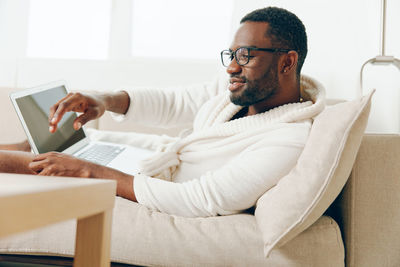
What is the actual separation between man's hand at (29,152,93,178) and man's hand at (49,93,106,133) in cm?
8

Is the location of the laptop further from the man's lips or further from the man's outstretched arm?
the man's lips

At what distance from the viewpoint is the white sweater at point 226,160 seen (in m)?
1.09

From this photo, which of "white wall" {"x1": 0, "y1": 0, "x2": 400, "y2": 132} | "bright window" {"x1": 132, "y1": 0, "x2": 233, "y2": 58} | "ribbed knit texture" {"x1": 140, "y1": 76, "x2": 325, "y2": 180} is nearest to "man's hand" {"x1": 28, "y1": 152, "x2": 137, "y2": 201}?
"ribbed knit texture" {"x1": 140, "y1": 76, "x2": 325, "y2": 180}

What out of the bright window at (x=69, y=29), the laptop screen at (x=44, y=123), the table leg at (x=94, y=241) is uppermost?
the bright window at (x=69, y=29)

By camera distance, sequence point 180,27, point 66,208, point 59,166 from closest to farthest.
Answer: point 66,208, point 59,166, point 180,27

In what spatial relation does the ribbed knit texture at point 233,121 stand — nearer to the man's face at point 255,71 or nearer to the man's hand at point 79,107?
the man's face at point 255,71

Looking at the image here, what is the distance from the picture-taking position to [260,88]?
1385 mm

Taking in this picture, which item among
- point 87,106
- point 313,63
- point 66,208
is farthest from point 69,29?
point 66,208

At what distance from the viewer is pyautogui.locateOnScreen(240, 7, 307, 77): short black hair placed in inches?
54.3

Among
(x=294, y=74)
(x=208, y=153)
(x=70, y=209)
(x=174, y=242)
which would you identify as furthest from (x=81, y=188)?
(x=294, y=74)

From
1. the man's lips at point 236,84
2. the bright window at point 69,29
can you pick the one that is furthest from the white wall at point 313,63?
the man's lips at point 236,84

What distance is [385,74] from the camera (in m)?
1.80

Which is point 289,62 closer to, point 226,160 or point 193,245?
point 226,160

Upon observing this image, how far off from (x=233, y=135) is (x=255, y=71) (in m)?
0.24
